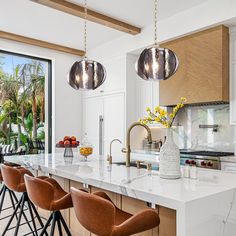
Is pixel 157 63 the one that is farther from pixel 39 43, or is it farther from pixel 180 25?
pixel 39 43

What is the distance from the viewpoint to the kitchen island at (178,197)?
4.82ft

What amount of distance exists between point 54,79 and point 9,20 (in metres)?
1.58

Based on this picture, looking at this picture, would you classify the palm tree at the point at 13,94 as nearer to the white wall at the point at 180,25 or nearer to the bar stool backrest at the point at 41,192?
the white wall at the point at 180,25

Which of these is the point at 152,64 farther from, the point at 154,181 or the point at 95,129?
the point at 95,129

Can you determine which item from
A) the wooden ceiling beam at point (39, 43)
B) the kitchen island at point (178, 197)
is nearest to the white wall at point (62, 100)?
the wooden ceiling beam at point (39, 43)

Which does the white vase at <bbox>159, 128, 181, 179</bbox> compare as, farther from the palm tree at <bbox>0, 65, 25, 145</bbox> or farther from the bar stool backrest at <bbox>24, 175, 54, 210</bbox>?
the palm tree at <bbox>0, 65, 25, 145</bbox>

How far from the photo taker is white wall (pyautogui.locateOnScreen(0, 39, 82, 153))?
5.75 metres

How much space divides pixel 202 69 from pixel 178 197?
9.29 ft

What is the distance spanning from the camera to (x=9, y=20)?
444 cm

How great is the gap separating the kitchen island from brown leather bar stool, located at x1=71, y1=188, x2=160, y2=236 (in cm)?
11

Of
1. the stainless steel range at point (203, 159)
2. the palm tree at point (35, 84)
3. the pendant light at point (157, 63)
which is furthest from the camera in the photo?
the palm tree at point (35, 84)

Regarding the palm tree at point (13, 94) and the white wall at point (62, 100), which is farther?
the white wall at point (62, 100)

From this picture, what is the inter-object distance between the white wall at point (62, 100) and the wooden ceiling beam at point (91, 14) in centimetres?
179

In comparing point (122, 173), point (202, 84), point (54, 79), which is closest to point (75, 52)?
point (54, 79)
